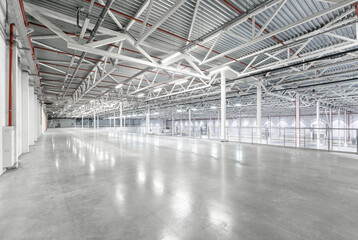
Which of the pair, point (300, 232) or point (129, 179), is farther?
point (129, 179)

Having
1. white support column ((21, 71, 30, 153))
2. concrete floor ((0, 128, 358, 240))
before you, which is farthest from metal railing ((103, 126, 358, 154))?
white support column ((21, 71, 30, 153))

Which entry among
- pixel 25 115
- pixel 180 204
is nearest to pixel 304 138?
pixel 180 204

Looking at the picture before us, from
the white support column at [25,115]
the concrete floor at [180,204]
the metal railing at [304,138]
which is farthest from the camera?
the metal railing at [304,138]

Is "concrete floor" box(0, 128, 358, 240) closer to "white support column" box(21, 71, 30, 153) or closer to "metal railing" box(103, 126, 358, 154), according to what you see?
A: "white support column" box(21, 71, 30, 153)

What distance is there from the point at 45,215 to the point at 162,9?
258 inches

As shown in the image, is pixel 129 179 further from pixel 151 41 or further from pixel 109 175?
pixel 151 41

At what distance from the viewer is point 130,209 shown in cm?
269

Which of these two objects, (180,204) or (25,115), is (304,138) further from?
(25,115)

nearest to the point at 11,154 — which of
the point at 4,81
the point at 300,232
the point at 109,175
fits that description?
the point at 4,81

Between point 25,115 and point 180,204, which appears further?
point 25,115

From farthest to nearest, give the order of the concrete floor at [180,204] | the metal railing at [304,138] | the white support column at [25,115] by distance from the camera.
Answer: the metal railing at [304,138], the white support column at [25,115], the concrete floor at [180,204]

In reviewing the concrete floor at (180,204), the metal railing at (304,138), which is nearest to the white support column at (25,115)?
the concrete floor at (180,204)

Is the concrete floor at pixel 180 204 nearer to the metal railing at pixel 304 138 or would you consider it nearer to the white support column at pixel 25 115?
the white support column at pixel 25 115

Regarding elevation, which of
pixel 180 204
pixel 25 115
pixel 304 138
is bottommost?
pixel 180 204
